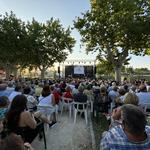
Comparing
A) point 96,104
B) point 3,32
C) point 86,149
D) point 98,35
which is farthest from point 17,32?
point 86,149

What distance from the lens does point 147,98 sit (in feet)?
38.2

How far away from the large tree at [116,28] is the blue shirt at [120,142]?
3264 cm

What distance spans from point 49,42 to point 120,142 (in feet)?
153

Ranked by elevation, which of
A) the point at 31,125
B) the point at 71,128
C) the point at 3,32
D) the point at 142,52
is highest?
the point at 3,32

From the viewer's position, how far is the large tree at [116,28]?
36031mm

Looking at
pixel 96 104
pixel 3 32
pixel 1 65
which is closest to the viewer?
pixel 96 104

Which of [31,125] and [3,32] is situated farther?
[3,32]

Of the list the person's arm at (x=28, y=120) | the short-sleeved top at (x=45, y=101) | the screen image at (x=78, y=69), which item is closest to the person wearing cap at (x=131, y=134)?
the person's arm at (x=28, y=120)

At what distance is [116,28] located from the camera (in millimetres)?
37062

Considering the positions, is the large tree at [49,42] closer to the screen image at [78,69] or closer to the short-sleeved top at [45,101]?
the screen image at [78,69]

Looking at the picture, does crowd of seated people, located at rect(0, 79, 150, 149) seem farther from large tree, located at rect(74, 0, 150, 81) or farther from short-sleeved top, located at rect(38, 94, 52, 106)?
large tree, located at rect(74, 0, 150, 81)

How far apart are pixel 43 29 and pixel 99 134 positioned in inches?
1633

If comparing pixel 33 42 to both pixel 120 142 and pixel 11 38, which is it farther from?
pixel 120 142

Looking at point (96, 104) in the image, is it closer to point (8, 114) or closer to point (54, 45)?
point (8, 114)
